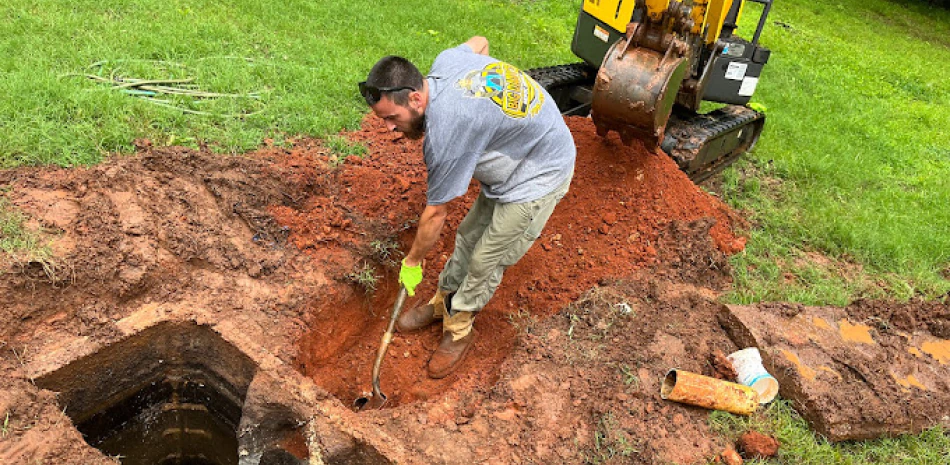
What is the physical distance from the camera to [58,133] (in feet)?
14.2

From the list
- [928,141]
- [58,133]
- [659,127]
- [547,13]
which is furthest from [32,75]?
[928,141]

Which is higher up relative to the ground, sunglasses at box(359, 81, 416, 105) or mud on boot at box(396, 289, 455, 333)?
sunglasses at box(359, 81, 416, 105)

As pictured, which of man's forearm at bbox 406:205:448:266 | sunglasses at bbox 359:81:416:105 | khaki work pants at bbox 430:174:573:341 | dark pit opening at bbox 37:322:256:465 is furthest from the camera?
khaki work pants at bbox 430:174:573:341

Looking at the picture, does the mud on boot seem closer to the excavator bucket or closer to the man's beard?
the man's beard

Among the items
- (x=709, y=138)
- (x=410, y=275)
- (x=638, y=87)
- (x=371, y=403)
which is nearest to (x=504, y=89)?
(x=410, y=275)

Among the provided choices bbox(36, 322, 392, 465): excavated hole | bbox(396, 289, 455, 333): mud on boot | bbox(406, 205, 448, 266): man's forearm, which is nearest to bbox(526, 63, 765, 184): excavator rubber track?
bbox(396, 289, 455, 333): mud on boot

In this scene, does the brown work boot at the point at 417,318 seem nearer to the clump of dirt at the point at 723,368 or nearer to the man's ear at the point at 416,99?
the man's ear at the point at 416,99

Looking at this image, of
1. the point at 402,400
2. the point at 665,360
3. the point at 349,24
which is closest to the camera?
the point at 665,360

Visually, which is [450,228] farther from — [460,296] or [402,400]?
[402,400]

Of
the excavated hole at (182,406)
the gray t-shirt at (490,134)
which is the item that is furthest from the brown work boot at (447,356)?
the gray t-shirt at (490,134)

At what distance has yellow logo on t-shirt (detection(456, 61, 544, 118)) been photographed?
9.94ft

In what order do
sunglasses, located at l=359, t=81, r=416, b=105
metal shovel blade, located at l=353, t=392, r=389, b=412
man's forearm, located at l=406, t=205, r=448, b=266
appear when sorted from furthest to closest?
metal shovel blade, located at l=353, t=392, r=389, b=412 < man's forearm, located at l=406, t=205, r=448, b=266 < sunglasses, located at l=359, t=81, r=416, b=105

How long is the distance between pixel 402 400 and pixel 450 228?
142 cm

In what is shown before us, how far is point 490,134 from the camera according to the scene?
9.96 feet
